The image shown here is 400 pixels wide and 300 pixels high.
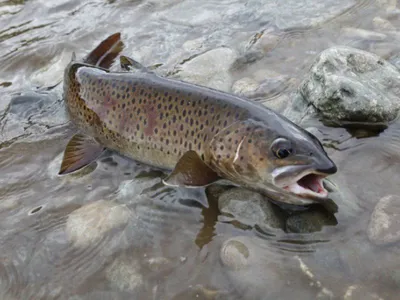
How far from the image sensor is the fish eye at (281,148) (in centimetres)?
366

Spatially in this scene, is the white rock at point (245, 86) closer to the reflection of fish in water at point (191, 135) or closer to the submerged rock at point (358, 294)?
the reflection of fish in water at point (191, 135)

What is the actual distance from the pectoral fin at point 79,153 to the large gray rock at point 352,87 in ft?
7.41

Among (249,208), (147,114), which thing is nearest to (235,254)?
(249,208)

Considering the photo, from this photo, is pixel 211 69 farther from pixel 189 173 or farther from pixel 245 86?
pixel 189 173

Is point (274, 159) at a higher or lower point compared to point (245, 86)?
higher

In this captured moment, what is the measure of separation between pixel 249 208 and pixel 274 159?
1.47 feet

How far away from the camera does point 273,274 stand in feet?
11.0

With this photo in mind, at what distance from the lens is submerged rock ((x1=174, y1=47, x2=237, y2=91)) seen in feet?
19.2

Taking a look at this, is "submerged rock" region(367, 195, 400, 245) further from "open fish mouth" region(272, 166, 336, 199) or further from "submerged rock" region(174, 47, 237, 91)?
"submerged rock" region(174, 47, 237, 91)

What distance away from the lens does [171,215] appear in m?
3.99

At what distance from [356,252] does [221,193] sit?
4.00ft

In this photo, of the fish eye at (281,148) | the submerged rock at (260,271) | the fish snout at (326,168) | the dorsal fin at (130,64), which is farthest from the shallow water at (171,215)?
the dorsal fin at (130,64)

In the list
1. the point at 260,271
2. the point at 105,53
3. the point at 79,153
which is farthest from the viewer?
the point at 105,53

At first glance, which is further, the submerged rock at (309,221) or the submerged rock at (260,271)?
the submerged rock at (309,221)
